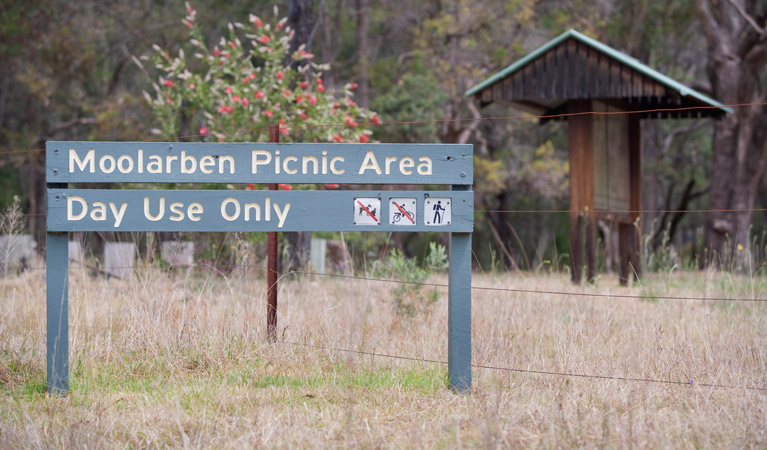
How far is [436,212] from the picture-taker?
5141 mm

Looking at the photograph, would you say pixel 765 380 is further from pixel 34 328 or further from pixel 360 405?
pixel 34 328

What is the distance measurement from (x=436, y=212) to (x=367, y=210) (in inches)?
16.6

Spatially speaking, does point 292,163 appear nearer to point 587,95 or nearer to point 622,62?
point 587,95

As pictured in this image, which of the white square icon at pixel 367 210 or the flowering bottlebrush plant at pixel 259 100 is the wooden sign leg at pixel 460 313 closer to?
the white square icon at pixel 367 210

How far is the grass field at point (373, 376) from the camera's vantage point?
427cm

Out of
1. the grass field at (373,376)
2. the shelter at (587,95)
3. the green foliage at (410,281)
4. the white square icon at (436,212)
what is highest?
the shelter at (587,95)

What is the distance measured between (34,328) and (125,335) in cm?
93

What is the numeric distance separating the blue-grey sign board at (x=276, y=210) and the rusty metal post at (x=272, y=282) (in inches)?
39.0

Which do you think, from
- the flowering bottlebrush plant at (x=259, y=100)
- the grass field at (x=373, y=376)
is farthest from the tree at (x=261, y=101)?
the grass field at (x=373, y=376)

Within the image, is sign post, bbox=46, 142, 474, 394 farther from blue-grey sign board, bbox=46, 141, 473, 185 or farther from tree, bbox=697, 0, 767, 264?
tree, bbox=697, 0, 767, 264

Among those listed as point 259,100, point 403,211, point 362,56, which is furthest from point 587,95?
point 362,56

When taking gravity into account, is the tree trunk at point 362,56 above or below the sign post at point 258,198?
above

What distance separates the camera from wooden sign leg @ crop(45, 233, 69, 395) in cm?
509

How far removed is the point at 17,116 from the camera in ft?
94.8
